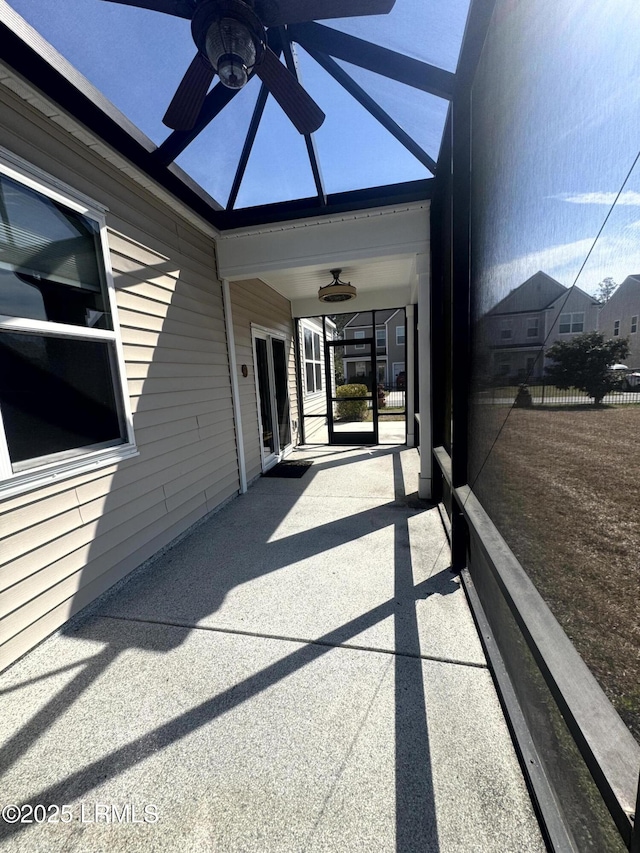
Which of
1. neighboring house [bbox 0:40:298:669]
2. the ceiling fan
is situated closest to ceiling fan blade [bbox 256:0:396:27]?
the ceiling fan

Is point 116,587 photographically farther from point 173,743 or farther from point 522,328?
point 522,328

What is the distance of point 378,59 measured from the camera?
203 cm

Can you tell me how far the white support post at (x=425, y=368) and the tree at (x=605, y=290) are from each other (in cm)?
266

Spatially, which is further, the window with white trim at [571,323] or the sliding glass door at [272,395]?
the sliding glass door at [272,395]

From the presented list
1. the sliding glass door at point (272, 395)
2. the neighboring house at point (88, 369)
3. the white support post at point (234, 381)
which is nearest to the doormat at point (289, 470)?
the sliding glass door at point (272, 395)

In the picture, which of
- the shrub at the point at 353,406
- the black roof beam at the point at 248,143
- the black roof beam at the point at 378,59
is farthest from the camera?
the shrub at the point at 353,406

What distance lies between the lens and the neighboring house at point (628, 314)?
2.31ft

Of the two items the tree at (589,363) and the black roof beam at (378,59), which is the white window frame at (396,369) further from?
the tree at (589,363)

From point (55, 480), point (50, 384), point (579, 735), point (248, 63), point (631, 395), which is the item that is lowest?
point (579, 735)

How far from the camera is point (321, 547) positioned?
277 centimetres

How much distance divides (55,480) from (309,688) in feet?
5.84

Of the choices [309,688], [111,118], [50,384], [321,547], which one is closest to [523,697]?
[309,688]

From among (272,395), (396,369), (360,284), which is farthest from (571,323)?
(396,369)

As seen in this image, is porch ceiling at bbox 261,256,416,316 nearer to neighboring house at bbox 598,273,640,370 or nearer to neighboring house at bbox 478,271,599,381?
neighboring house at bbox 478,271,599,381
